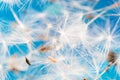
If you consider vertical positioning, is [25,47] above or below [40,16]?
below

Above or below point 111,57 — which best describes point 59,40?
below

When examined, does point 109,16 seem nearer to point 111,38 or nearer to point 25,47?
point 111,38

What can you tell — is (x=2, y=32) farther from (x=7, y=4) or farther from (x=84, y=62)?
(x=84, y=62)

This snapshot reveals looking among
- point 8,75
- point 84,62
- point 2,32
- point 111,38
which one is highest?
point 111,38

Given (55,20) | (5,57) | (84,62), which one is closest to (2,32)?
(5,57)

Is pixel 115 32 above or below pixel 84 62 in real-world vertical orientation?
above

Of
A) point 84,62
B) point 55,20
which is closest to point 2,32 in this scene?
point 55,20
